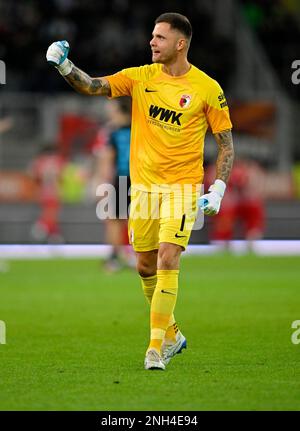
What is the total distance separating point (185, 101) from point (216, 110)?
26cm

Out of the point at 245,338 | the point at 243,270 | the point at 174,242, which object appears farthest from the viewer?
the point at 243,270

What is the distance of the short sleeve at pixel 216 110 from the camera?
905 cm

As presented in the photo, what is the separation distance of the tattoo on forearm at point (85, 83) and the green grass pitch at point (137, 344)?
7.22ft

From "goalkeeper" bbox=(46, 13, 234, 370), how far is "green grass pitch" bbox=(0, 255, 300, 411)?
63cm

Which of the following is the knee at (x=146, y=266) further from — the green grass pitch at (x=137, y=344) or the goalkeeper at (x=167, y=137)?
the green grass pitch at (x=137, y=344)

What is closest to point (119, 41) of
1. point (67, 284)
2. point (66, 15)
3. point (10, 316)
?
point (66, 15)

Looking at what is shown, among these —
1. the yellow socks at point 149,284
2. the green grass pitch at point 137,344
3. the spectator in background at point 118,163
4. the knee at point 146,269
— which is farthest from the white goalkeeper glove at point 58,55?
the spectator in background at point 118,163

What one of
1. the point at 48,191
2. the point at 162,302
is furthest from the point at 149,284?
the point at 48,191

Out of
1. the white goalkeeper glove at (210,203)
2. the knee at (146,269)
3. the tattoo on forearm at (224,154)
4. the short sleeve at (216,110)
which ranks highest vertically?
the short sleeve at (216,110)

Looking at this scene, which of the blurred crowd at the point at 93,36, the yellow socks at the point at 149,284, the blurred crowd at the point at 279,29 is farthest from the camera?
the blurred crowd at the point at 279,29

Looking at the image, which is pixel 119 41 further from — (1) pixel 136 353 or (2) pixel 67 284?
(1) pixel 136 353

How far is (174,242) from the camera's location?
Answer: 8719 millimetres

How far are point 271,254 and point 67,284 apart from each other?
7.93 metres

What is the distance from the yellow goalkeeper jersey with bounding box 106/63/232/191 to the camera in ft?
29.5
